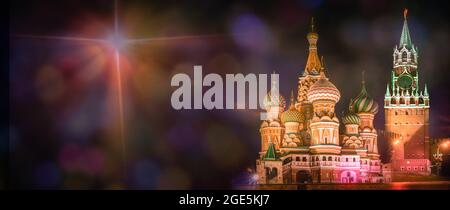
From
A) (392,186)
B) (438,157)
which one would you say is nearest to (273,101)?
(392,186)

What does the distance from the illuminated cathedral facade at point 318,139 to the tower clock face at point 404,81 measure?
0.47 meters

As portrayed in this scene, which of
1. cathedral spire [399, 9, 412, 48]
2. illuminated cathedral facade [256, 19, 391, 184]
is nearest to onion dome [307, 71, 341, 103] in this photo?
illuminated cathedral facade [256, 19, 391, 184]

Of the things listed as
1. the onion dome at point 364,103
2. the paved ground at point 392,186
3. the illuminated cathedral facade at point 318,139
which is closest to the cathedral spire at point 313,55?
the illuminated cathedral facade at point 318,139

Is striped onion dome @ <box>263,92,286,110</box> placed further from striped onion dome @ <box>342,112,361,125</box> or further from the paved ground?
the paved ground

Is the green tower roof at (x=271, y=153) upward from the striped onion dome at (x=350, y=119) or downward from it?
downward

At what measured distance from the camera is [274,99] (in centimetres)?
1034

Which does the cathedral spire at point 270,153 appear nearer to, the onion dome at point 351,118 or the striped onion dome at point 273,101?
the striped onion dome at point 273,101

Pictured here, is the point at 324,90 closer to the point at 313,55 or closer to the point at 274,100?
the point at 313,55

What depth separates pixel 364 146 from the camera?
34.1 feet

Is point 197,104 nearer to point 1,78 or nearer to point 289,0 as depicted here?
point 289,0

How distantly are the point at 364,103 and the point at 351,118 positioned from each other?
0.52 meters

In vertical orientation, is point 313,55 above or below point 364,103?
above

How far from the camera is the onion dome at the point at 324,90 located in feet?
34.2
